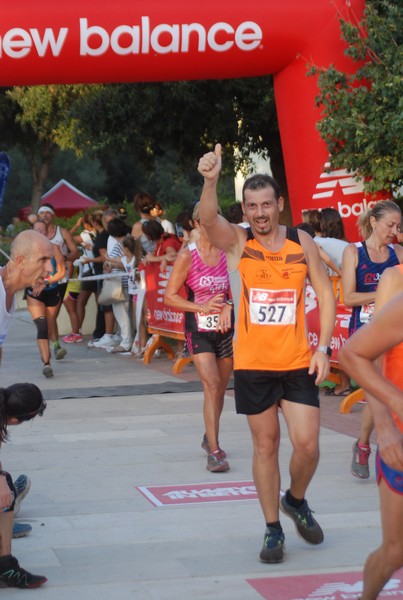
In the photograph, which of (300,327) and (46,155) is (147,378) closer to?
(300,327)

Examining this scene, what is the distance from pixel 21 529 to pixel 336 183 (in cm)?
836

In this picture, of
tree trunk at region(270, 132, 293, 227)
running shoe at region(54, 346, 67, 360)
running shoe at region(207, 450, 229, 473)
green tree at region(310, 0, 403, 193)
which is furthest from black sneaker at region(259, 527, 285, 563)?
tree trunk at region(270, 132, 293, 227)

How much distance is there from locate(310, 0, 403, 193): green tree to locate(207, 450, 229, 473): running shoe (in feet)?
20.4

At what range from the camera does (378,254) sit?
7.78 m

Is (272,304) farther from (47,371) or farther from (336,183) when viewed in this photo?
(336,183)

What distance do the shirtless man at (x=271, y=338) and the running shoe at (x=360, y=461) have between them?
1716mm

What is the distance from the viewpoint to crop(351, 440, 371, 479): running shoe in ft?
24.3

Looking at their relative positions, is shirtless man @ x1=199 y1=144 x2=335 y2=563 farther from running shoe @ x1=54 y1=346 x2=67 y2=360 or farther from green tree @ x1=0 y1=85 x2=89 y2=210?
green tree @ x1=0 y1=85 x2=89 y2=210

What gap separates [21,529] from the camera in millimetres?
6184

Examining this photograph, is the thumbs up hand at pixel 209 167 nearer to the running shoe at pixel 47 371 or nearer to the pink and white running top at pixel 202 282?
the pink and white running top at pixel 202 282

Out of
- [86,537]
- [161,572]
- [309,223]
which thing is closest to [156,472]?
[86,537]

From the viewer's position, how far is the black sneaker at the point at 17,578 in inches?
205

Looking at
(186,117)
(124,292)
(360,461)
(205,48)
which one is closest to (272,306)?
(360,461)

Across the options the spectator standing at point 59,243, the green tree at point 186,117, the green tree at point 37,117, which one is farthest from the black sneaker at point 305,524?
the green tree at point 37,117
